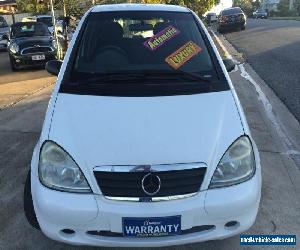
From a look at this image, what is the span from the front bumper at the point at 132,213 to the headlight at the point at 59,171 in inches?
2.0

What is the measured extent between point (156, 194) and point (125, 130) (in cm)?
53

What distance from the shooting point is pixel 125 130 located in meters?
3.11

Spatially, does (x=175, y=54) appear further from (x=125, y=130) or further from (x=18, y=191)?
(x=18, y=191)

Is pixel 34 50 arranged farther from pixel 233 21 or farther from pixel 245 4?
pixel 245 4

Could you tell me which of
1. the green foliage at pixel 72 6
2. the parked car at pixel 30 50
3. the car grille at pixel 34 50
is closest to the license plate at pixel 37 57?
the parked car at pixel 30 50

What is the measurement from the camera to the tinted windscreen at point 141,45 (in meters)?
3.97

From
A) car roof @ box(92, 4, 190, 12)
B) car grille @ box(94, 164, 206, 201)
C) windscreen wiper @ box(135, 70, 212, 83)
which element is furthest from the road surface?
car grille @ box(94, 164, 206, 201)

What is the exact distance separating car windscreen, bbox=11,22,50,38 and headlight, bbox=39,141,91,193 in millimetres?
12398

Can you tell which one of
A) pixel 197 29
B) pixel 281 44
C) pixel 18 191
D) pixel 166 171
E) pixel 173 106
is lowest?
pixel 281 44

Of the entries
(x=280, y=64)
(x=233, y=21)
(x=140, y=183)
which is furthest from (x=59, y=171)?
(x=233, y=21)

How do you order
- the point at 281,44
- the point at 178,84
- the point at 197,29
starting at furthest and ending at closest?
the point at 281,44 < the point at 197,29 < the point at 178,84

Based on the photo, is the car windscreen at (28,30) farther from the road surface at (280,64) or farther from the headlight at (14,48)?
the road surface at (280,64)

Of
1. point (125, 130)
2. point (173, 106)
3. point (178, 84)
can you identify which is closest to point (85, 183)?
point (125, 130)

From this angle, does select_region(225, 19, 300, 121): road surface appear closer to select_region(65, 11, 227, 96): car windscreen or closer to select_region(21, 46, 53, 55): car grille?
select_region(65, 11, 227, 96): car windscreen
